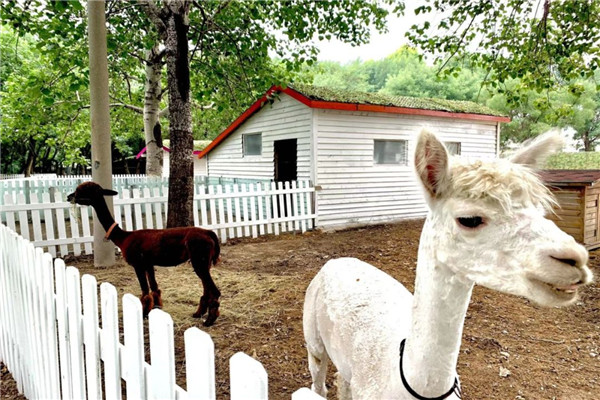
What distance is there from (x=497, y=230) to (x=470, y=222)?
76 millimetres

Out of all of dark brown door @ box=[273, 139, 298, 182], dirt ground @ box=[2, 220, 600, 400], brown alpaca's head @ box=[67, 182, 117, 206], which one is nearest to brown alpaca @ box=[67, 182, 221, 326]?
brown alpaca's head @ box=[67, 182, 117, 206]

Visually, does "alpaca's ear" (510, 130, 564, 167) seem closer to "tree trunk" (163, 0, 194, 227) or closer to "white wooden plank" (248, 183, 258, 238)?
"tree trunk" (163, 0, 194, 227)

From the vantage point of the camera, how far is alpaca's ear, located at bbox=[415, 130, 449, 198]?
1082 millimetres

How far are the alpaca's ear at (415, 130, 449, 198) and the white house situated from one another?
27.3ft

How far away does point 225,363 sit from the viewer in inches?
116

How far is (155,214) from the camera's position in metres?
7.62

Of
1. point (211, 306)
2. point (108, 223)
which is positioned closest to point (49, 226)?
point (108, 223)

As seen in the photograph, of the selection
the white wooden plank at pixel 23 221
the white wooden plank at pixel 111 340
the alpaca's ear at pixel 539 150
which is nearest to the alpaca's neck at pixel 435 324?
the alpaca's ear at pixel 539 150

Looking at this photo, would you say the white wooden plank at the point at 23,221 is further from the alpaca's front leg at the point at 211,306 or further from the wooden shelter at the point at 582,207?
the wooden shelter at the point at 582,207

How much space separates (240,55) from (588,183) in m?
7.77

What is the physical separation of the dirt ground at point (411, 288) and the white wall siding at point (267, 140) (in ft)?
14.2

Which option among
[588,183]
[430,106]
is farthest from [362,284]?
[430,106]

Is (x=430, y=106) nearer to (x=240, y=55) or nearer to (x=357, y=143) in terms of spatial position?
(x=357, y=143)

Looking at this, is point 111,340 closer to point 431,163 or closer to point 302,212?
point 431,163
